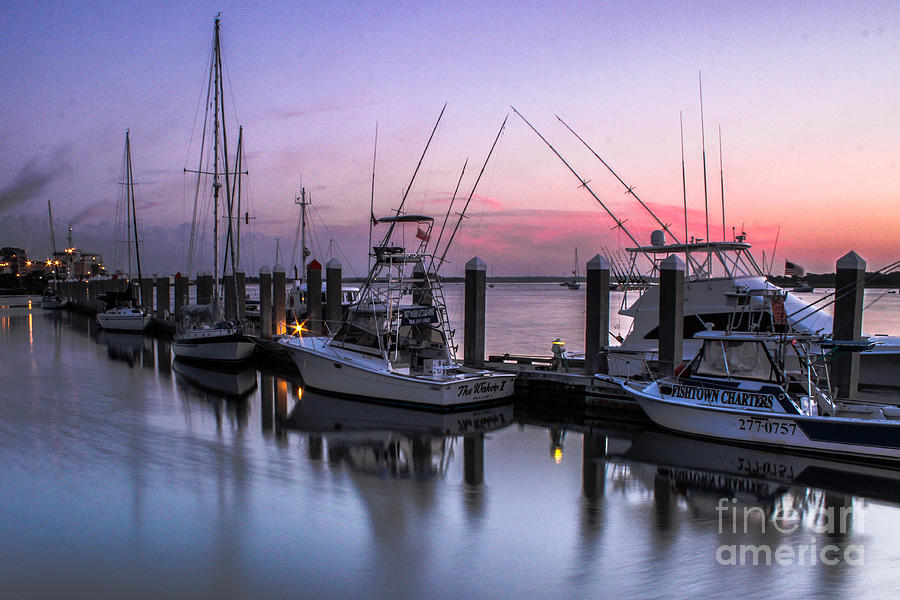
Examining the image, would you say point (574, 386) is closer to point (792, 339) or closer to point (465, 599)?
point (792, 339)

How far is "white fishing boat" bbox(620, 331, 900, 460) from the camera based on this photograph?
10109 millimetres

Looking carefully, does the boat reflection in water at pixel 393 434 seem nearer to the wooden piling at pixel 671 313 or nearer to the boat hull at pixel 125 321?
the wooden piling at pixel 671 313

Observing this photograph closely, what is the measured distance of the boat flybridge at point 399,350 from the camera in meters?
14.6

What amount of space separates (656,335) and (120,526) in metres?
12.6

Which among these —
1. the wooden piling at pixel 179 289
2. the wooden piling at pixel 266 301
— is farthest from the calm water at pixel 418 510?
the wooden piling at pixel 179 289

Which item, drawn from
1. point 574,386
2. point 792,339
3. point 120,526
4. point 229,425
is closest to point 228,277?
point 229,425

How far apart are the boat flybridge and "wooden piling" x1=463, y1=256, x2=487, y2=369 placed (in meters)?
0.80

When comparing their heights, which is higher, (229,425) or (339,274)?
(339,274)

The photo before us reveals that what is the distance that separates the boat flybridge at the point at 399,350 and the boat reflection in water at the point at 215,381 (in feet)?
10.5

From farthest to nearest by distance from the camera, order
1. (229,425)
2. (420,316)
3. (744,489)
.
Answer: (420,316) < (229,425) < (744,489)

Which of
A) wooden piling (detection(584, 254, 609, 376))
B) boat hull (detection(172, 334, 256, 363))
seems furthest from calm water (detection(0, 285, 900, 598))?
boat hull (detection(172, 334, 256, 363))

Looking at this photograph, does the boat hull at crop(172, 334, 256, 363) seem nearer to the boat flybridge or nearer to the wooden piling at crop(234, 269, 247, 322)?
the wooden piling at crop(234, 269, 247, 322)

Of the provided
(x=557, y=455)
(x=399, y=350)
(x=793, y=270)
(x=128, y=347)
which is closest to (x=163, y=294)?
(x=128, y=347)

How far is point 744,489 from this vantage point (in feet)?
31.1
